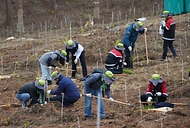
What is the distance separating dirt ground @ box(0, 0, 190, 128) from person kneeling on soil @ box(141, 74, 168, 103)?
42 centimetres

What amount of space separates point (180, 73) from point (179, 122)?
14.8ft

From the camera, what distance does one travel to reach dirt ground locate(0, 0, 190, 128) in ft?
30.7

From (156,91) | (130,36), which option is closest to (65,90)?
(156,91)

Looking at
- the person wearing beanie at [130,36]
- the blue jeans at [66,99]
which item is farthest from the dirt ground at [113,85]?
the person wearing beanie at [130,36]

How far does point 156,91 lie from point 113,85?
258cm

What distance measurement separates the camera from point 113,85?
42.1ft

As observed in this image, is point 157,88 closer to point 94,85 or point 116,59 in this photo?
point 94,85

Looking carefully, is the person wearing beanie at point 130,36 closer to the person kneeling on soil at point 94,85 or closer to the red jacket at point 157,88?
the red jacket at point 157,88

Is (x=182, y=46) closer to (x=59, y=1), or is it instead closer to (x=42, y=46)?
(x=42, y=46)

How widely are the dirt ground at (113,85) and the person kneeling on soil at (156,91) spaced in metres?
0.42

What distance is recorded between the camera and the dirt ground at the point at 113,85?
934 centimetres

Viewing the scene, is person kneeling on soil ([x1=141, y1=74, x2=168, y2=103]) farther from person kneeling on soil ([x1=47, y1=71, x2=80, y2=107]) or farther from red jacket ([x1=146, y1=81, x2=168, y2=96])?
person kneeling on soil ([x1=47, y1=71, x2=80, y2=107])

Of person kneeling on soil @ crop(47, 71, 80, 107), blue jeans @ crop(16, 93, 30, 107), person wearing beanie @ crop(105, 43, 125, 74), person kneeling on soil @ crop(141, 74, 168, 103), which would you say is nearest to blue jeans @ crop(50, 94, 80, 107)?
person kneeling on soil @ crop(47, 71, 80, 107)

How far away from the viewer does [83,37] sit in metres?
18.4
